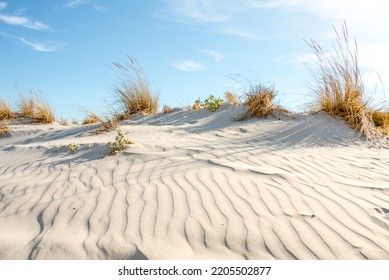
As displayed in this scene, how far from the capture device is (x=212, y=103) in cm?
905

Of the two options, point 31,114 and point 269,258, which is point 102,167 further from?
point 31,114

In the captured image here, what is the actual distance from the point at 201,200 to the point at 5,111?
980 cm

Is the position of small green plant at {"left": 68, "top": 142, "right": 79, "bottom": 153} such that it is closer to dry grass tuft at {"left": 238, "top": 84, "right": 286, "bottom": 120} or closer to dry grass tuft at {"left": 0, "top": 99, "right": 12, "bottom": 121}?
dry grass tuft at {"left": 238, "top": 84, "right": 286, "bottom": 120}

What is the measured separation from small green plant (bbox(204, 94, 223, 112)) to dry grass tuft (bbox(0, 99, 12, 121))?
6.16m

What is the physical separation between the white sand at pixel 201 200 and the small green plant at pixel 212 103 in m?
2.40

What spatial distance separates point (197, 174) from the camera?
177 inches

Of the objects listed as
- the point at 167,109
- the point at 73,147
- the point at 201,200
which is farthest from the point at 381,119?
the point at 73,147

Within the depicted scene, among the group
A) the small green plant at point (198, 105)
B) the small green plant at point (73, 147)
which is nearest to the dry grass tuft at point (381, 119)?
the small green plant at point (198, 105)

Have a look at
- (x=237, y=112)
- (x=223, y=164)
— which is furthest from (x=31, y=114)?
(x=223, y=164)

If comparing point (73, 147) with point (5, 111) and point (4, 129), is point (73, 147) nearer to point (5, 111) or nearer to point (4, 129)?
point (4, 129)

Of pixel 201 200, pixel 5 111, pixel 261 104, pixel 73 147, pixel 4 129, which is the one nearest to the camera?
pixel 201 200

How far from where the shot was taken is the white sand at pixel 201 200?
3.04 metres

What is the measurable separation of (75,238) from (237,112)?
5.66 meters

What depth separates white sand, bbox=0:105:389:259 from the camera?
9.98 ft
